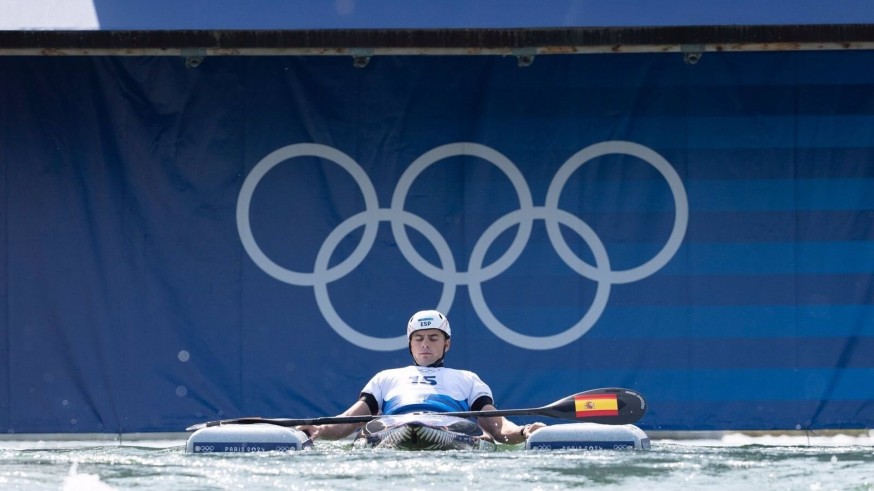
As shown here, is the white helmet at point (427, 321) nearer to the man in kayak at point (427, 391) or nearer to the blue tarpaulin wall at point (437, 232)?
the man in kayak at point (427, 391)

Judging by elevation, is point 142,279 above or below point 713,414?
above

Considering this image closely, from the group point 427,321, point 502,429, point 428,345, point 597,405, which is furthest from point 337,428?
point 597,405

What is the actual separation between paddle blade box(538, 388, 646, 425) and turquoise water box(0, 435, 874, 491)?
575 mm

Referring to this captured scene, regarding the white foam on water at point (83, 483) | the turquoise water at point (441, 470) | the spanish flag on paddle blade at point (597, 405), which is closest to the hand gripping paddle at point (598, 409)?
the spanish flag on paddle blade at point (597, 405)

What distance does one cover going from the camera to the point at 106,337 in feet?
42.9

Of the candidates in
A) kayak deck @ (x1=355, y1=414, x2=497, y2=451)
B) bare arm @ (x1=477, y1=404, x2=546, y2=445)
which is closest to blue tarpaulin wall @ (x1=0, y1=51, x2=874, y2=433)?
bare arm @ (x1=477, y1=404, x2=546, y2=445)

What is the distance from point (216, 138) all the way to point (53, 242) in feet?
4.97

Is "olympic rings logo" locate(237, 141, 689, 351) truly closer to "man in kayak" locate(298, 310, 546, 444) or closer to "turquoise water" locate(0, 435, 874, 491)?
"man in kayak" locate(298, 310, 546, 444)

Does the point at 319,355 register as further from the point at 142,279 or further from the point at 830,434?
the point at 830,434

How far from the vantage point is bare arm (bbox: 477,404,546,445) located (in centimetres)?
1135

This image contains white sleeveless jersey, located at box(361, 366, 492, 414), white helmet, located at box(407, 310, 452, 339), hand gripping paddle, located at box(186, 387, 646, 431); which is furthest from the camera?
white helmet, located at box(407, 310, 452, 339)

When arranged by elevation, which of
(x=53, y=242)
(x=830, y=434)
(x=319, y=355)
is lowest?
(x=830, y=434)

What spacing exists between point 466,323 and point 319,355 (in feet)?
3.89

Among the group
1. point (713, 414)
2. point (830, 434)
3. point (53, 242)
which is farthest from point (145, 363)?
point (830, 434)
